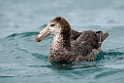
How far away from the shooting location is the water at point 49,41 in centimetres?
1223

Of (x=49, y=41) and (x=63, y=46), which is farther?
(x=49, y=41)

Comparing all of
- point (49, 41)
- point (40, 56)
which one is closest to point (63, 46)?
point (40, 56)

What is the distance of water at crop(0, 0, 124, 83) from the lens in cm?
1223

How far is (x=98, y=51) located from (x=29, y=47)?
219cm

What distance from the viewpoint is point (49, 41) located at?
648 inches

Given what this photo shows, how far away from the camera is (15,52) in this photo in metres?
14.9

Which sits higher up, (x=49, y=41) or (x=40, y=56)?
(x=49, y=41)

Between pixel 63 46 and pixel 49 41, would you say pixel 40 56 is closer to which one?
pixel 63 46

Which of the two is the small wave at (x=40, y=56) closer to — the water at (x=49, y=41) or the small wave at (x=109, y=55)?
the water at (x=49, y=41)

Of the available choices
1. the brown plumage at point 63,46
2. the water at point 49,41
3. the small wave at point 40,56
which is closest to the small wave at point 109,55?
the water at point 49,41

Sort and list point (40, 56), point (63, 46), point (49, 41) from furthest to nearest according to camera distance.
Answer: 1. point (49, 41)
2. point (40, 56)
3. point (63, 46)

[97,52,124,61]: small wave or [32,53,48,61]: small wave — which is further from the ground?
[32,53,48,61]: small wave

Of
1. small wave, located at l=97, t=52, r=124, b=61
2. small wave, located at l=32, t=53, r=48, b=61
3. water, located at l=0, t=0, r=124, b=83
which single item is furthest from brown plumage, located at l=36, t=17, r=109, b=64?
small wave, located at l=32, t=53, r=48, b=61

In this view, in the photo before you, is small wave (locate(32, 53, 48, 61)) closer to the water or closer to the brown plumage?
the water
